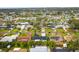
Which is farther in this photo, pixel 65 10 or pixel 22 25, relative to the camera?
pixel 65 10

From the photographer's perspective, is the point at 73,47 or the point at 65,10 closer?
the point at 73,47

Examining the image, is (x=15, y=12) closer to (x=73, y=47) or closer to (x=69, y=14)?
(x=69, y=14)

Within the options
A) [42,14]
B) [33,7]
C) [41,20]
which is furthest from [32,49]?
[33,7]
